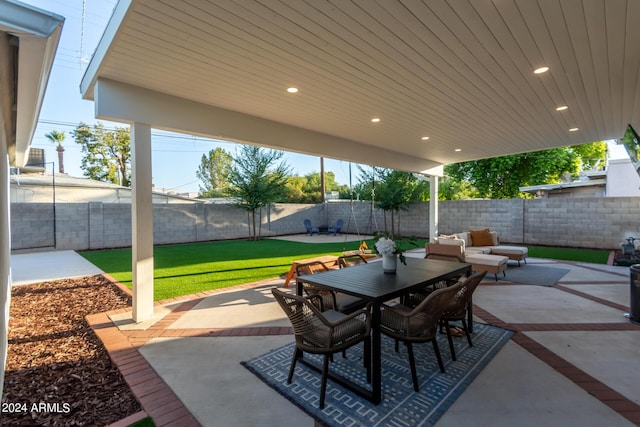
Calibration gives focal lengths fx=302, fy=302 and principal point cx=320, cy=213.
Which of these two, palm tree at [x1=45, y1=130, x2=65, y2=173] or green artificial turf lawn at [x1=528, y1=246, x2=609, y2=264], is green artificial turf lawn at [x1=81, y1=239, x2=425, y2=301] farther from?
palm tree at [x1=45, y1=130, x2=65, y2=173]

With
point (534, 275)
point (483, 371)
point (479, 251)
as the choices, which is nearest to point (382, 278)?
point (483, 371)

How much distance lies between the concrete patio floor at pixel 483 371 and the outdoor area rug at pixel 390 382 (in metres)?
0.08

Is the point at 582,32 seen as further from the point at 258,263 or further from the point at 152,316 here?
the point at 258,263

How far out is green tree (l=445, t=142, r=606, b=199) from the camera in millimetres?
15992

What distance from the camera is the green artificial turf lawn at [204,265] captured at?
5.35 metres

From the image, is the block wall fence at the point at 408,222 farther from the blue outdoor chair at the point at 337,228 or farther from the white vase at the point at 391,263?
the white vase at the point at 391,263

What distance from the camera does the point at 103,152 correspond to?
20438 mm

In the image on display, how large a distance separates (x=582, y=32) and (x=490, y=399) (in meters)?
3.02

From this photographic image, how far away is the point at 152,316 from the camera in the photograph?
12.3ft

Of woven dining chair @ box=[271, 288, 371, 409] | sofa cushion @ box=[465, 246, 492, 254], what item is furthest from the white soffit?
sofa cushion @ box=[465, 246, 492, 254]

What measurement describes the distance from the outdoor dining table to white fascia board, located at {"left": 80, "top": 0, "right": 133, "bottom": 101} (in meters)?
2.49

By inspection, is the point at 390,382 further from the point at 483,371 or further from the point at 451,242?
the point at 451,242

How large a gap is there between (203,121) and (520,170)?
17895 millimetres

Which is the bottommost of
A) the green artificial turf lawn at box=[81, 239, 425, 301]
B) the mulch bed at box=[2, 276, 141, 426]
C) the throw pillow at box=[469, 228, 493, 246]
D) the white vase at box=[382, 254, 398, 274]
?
the mulch bed at box=[2, 276, 141, 426]
